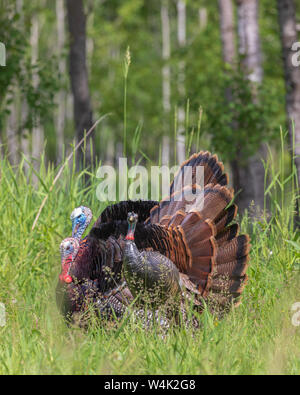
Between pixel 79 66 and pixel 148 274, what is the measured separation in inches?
261

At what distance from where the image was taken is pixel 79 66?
9.13 metres

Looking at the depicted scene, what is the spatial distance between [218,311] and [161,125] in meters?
23.2

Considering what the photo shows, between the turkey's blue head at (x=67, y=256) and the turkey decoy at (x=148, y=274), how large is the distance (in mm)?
343

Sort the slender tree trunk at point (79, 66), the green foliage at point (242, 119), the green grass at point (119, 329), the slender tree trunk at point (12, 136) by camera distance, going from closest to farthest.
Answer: the green grass at point (119, 329) < the green foliage at point (242, 119) < the slender tree trunk at point (12, 136) < the slender tree trunk at point (79, 66)

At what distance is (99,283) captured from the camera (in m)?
3.20

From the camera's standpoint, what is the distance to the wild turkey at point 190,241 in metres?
3.22

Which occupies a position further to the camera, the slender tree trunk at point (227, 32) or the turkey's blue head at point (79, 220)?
the slender tree trunk at point (227, 32)

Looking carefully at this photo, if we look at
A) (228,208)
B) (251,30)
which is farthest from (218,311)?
(251,30)

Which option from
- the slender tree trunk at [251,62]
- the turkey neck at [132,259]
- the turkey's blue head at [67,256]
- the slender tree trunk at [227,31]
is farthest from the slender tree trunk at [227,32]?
the turkey neck at [132,259]

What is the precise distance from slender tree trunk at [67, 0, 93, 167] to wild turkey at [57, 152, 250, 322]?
5.25m

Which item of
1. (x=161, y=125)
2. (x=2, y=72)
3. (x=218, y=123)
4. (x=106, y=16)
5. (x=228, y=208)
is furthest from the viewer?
(x=106, y=16)

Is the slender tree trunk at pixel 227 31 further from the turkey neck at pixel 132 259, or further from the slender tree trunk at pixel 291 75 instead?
the turkey neck at pixel 132 259

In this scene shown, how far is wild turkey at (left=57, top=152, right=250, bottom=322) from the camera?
3221mm
